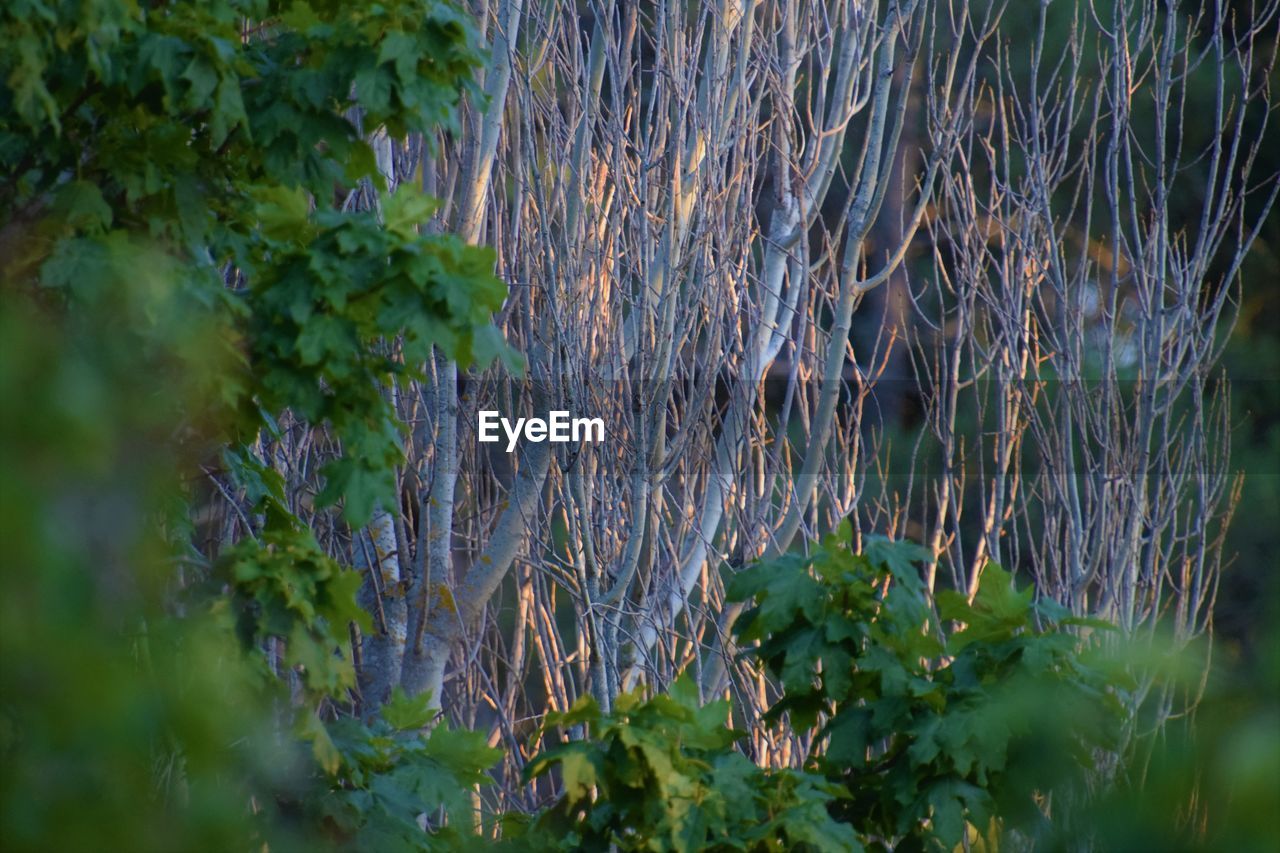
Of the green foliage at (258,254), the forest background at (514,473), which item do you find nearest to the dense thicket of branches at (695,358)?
the forest background at (514,473)

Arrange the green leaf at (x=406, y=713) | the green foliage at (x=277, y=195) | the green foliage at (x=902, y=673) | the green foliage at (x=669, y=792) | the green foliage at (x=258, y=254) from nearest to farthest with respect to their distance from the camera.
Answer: the green foliage at (x=258, y=254) → the green foliage at (x=277, y=195) → the green foliage at (x=669, y=792) → the green foliage at (x=902, y=673) → the green leaf at (x=406, y=713)

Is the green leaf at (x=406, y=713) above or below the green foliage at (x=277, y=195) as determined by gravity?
below

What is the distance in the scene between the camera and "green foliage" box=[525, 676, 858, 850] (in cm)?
228

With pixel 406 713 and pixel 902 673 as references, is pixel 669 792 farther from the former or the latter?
pixel 406 713

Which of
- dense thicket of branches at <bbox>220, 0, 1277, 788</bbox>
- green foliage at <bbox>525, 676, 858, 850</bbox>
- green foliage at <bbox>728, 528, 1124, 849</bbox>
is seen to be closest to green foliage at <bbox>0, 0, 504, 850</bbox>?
green foliage at <bbox>525, 676, 858, 850</bbox>

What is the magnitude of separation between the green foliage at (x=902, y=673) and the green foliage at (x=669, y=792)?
0.20 metres

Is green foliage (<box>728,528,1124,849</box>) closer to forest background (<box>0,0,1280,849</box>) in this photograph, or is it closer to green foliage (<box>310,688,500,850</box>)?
forest background (<box>0,0,1280,849</box>)

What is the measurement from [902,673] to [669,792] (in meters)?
0.60

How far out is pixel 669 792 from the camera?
7.50ft

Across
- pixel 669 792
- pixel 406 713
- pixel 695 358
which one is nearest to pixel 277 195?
→ pixel 406 713

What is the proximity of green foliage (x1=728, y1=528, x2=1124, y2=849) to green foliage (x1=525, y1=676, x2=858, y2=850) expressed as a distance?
200 millimetres

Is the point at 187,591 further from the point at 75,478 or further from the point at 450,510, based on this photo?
the point at 450,510

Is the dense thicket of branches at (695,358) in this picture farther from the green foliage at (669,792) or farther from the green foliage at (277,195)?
the green foliage at (277,195)

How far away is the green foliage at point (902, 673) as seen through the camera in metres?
2.42
